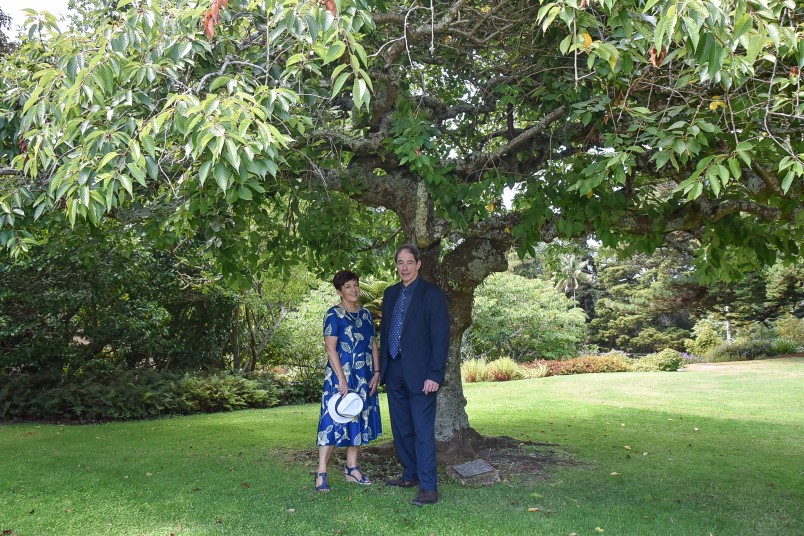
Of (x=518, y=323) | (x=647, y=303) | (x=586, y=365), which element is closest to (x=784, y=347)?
(x=647, y=303)

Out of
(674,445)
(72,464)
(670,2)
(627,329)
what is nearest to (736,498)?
(674,445)

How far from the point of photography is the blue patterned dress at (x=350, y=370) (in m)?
5.16

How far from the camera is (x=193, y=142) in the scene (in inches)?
123

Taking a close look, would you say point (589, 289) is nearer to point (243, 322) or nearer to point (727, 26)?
point (243, 322)

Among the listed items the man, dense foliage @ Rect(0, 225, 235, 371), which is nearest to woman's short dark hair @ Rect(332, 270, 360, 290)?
the man

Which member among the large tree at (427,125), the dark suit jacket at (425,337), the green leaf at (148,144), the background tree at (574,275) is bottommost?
the dark suit jacket at (425,337)

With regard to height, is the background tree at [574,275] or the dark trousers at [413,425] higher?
the background tree at [574,275]

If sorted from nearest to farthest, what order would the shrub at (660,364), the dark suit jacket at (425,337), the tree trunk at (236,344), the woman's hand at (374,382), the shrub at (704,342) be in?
1. the dark suit jacket at (425,337)
2. the woman's hand at (374,382)
3. the tree trunk at (236,344)
4. the shrub at (660,364)
5. the shrub at (704,342)

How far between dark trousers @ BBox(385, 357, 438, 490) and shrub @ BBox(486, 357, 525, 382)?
12.7m

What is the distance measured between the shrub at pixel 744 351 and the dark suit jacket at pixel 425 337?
23.2m

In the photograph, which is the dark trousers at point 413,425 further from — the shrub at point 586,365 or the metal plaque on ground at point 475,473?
the shrub at point 586,365

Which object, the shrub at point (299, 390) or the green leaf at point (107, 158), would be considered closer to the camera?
the green leaf at point (107, 158)

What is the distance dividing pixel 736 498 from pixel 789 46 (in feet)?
12.3

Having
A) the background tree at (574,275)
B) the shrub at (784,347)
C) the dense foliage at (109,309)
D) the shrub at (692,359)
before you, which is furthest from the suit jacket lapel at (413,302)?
the background tree at (574,275)
